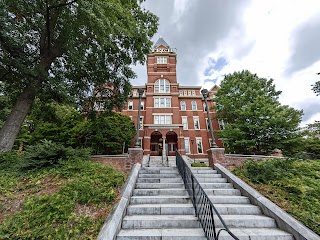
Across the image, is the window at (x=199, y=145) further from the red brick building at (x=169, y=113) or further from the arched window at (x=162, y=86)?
the arched window at (x=162, y=86)

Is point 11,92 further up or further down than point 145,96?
further down

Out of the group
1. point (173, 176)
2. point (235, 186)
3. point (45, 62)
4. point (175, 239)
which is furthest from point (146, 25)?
point (175, 239)

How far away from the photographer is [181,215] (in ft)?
12.7

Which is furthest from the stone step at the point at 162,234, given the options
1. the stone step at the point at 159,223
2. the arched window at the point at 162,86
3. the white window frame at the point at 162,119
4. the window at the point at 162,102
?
the arched window at the point at 162,86

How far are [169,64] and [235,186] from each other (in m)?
21.1

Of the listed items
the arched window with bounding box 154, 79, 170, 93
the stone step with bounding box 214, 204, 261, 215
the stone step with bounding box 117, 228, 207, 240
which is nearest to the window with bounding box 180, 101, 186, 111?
the arched window with bounding box 154, 79, 170, 93

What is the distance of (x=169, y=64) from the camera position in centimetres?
2269

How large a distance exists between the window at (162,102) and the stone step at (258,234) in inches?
708

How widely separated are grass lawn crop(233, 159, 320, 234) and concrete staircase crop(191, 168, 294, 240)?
758 millimetres

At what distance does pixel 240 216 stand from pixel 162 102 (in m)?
18.0

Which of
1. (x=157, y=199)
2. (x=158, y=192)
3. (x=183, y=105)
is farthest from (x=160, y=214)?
(x=183, y=105)

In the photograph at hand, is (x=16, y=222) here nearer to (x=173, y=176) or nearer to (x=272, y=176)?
(x=173, y=176)

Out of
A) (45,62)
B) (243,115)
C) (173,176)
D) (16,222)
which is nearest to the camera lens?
(16,222)

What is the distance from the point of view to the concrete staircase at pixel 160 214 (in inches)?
121
